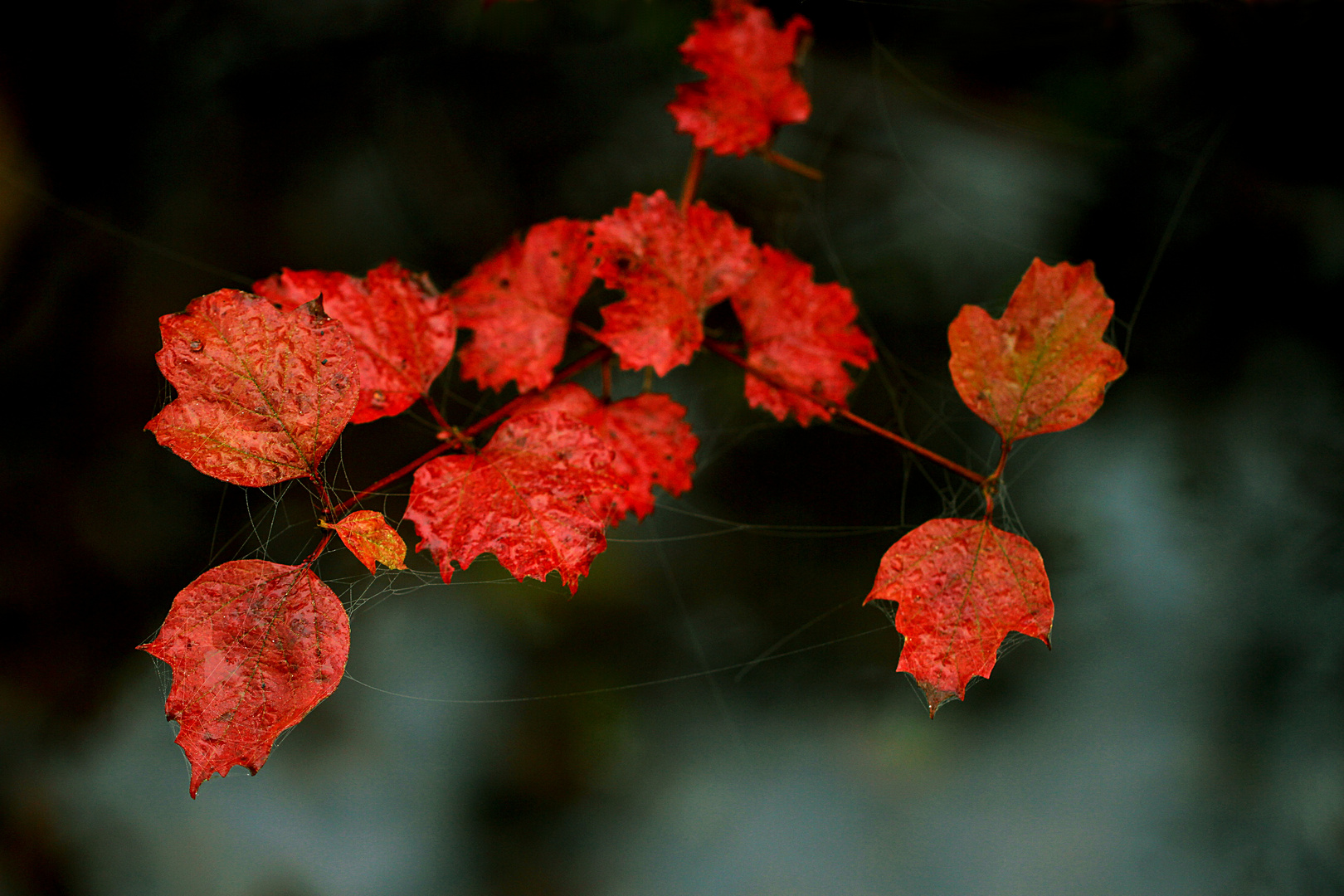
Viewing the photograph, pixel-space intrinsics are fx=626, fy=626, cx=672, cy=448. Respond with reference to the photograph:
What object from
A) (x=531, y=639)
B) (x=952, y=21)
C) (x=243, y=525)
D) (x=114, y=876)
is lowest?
(x=114, y=876)

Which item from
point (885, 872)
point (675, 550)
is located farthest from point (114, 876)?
point (885, 872)

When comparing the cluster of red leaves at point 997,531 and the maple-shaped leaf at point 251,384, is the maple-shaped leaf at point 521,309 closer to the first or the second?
the maple-shaped leaf at point 251,384

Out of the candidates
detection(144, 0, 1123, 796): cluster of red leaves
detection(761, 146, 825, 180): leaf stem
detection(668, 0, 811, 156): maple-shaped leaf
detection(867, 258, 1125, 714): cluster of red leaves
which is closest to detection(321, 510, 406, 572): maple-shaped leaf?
detection(144, 0, 1123, 796): cluster of red leaves

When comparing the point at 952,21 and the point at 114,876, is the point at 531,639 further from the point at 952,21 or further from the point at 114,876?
the point at 952,21

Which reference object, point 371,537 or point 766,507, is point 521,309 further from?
point 766,507

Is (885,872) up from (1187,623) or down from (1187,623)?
down

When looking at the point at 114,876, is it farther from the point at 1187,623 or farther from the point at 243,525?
the point at 1187,623

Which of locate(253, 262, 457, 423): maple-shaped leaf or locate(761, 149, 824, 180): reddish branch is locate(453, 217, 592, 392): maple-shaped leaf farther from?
locate(761, 149, 824, 180): reddish branch
